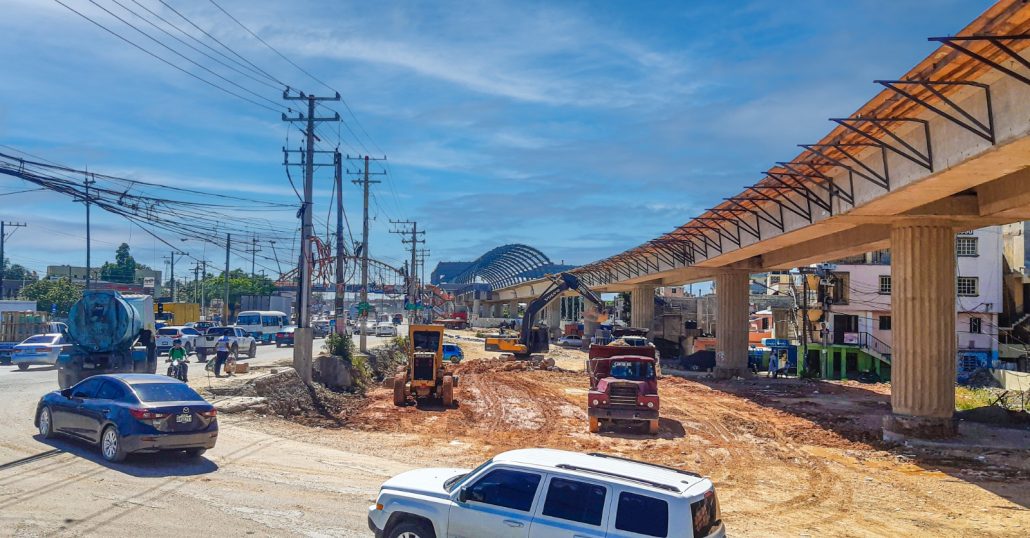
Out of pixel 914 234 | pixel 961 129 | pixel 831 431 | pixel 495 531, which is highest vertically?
pixel 961 129

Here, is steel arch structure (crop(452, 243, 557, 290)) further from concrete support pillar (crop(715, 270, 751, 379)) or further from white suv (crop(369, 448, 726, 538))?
white suv (crop(369, 448, 726, 538))

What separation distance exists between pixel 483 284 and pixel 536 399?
372 feet

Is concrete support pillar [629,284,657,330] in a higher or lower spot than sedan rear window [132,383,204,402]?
higher

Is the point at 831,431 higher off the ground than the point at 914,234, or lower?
lower

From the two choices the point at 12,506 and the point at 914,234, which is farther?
the point at 914,234

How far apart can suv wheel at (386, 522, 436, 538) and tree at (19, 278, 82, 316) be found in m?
80.2

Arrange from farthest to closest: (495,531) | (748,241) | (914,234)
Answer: (748,241), (914,234), (495,531)

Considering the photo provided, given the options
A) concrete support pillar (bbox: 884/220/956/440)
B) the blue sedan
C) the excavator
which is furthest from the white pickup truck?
concrete support pillar (bbox: 884/220/956/440)

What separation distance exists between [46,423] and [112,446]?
8.82 ft

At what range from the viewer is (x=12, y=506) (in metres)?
11.0

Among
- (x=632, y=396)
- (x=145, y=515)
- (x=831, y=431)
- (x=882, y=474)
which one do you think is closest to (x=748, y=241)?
(x=831, y=431)

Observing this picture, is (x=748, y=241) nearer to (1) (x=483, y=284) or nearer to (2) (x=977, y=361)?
(2) (x=977, y=361)

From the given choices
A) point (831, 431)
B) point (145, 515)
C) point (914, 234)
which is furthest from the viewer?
point (831, 431)

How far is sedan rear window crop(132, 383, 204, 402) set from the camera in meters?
14.2
